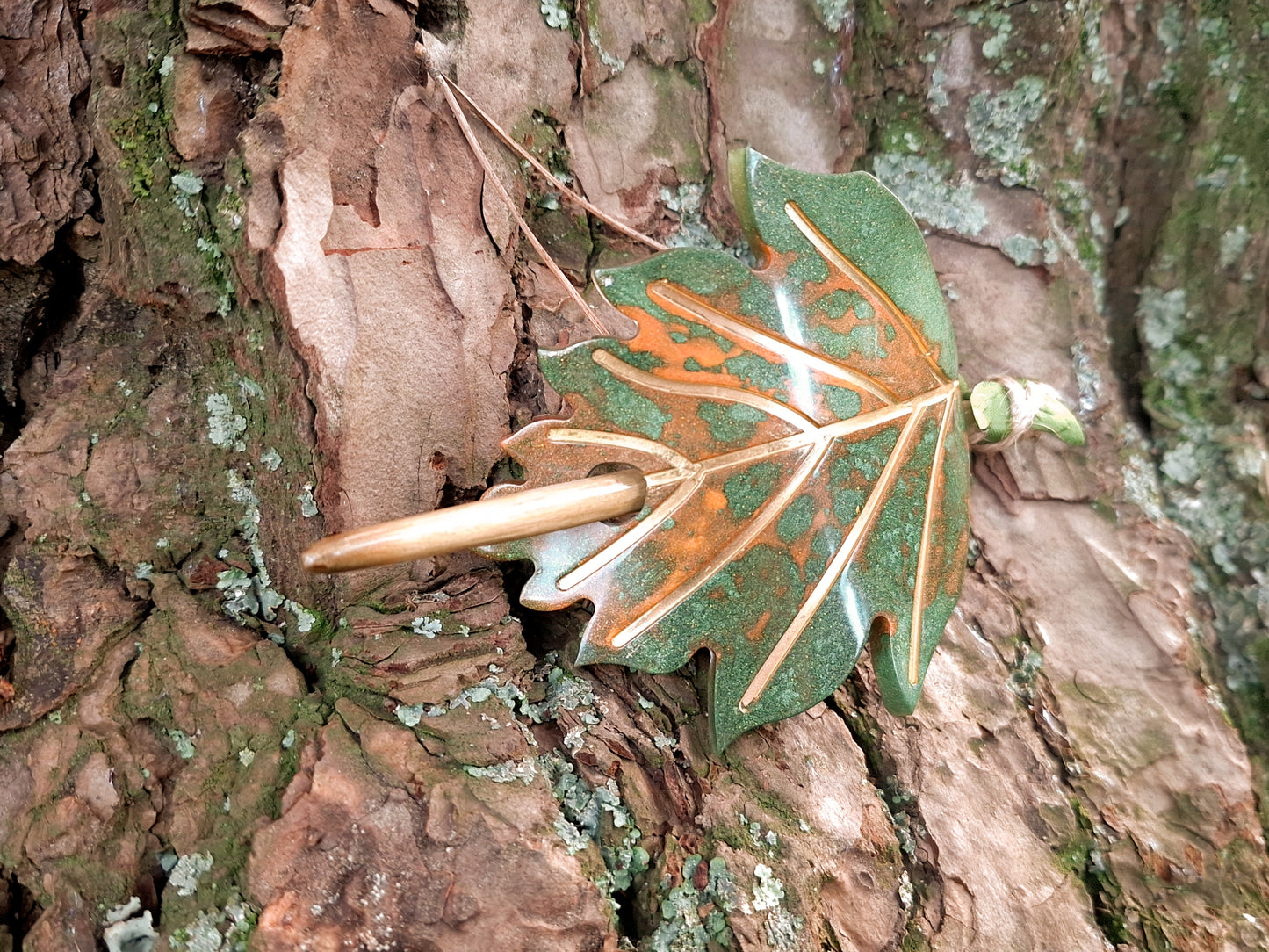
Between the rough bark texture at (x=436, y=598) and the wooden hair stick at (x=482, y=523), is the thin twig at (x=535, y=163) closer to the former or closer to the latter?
the rough bark texture at (x=436, y=598)

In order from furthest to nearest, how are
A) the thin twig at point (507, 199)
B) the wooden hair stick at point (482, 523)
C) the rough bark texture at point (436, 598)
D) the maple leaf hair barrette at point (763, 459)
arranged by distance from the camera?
the thin twig at point (507, 199) < the maple leaf hair barrette at point (763, 459) < the rough bark texture at point (436, 598) < the wooden hair stick at point (482, 523)

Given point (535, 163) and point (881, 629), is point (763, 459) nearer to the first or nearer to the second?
point (881, 629)

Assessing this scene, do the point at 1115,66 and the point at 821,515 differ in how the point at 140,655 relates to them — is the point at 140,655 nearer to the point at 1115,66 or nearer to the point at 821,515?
the point at 821,515

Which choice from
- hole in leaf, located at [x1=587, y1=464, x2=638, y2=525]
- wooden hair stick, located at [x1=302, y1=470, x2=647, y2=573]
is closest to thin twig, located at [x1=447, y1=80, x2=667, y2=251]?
hole in leaf, located at [x1=587, y1=464, x2=638, y2=525]

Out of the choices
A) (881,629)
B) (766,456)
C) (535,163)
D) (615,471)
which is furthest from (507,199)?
(881,629)

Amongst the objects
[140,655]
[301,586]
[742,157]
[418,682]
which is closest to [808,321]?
[742,157]

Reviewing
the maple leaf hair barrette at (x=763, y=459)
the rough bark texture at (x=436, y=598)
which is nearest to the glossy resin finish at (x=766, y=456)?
the maple leaf hair barrette at (x=763, y=459)

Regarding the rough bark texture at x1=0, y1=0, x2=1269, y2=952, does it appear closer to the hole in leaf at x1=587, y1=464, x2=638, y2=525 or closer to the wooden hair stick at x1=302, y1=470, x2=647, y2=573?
the hole in leaf at x1=587, y1=464, x2=638, y2=525
